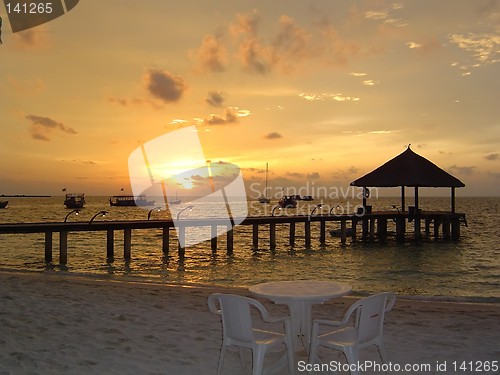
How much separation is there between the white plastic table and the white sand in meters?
0.42

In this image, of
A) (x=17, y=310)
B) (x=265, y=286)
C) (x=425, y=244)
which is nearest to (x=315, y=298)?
(x=265, y=286)

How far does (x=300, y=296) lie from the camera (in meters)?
4.14

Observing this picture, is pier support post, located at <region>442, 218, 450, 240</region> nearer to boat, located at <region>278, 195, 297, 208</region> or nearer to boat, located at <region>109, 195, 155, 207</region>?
boat, located at <region>278, 195, 297, 208</region>

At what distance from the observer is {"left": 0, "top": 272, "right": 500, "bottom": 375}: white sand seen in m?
4.79

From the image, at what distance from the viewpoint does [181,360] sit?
16.0 feet

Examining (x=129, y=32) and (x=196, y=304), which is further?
(x=129, y=32)

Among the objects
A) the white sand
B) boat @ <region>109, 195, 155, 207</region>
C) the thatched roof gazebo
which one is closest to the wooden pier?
the thatched roof gazebo

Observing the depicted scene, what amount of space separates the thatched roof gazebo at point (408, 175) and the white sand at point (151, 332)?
19900 millimetres

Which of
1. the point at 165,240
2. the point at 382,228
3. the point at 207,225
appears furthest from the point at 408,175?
the point at 165,240

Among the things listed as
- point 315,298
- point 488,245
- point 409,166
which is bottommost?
point 488,245

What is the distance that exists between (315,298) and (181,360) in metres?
1.56

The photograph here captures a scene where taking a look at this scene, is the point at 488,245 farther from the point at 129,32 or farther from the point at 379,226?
the point at 129,32

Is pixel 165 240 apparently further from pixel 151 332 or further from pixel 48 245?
pixel 151 332

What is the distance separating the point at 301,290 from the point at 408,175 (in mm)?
24172
